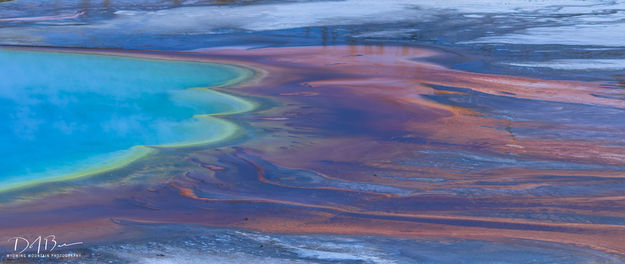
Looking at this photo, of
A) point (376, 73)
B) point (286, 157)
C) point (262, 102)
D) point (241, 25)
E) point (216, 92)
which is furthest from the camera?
point (241, 25)

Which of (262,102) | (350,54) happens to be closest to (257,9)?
(350,54)

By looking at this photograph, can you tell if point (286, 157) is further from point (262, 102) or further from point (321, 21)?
point (321, 21)

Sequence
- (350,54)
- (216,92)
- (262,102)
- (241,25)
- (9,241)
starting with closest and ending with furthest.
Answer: (9,241) < (262,102) < (216,92) < (350,54) < (241,25)
